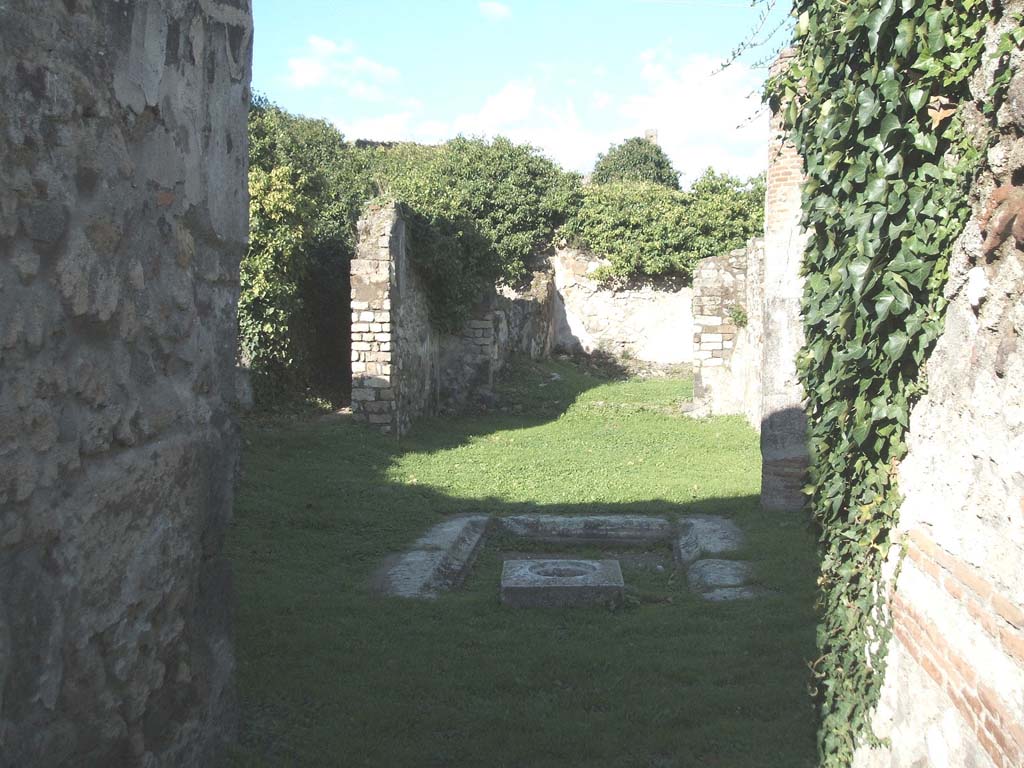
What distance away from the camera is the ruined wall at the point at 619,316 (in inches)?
910

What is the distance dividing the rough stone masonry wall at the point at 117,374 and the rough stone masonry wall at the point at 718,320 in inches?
490

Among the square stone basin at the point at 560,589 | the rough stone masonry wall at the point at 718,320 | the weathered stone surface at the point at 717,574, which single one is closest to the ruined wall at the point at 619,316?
the rough stone masonry wall at the point at 718,320

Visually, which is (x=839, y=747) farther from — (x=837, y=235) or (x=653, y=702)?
(x=837, y=235)

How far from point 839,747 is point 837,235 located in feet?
6.83

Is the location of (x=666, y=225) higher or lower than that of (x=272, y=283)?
higher

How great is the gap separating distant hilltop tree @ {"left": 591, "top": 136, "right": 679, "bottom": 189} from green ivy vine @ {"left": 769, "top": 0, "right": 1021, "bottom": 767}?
33.5 m

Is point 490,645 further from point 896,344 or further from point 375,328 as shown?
point 375,328

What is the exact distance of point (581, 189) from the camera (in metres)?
24.4

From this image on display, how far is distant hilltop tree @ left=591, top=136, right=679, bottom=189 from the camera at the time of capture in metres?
36.9

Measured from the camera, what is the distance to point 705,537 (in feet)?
26.4

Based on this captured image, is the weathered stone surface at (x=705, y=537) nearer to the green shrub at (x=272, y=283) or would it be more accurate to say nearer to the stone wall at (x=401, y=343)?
the stone wall at (x=401, y=343)

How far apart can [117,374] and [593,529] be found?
6210 mm

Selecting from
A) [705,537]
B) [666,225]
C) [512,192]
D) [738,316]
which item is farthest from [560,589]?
[512,192]

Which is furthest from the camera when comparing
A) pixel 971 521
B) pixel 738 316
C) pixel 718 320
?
pixel 718 320
